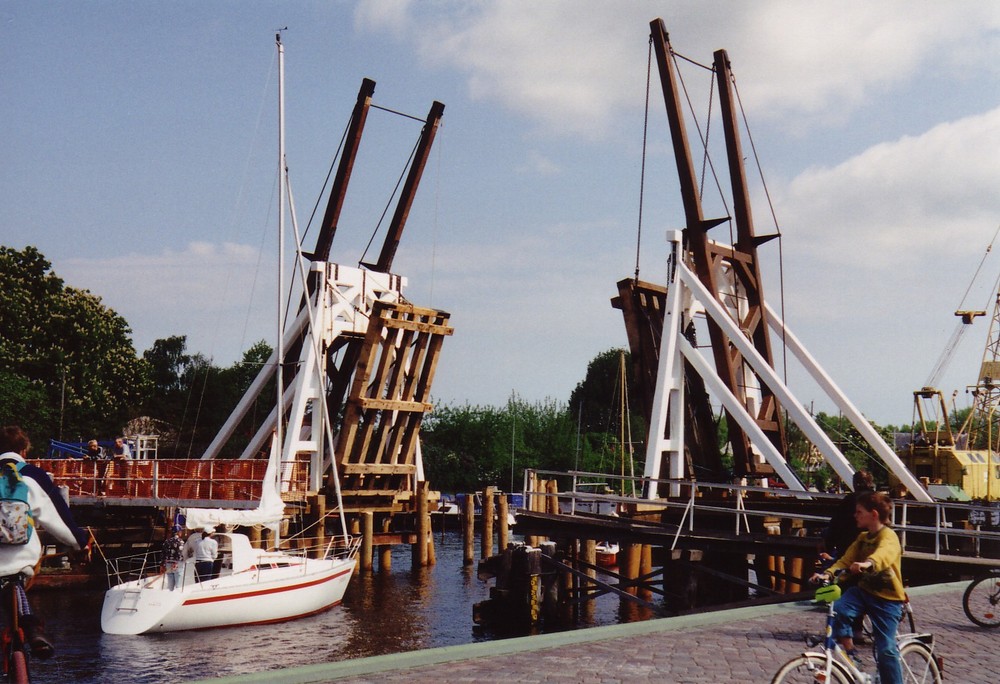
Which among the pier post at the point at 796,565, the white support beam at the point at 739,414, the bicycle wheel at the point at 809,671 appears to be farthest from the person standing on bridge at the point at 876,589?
the white support beam at the point at 739,414

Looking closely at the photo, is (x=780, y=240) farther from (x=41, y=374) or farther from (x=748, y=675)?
(x=41, y=374)

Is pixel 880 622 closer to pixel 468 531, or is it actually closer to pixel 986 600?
pixel 986 600

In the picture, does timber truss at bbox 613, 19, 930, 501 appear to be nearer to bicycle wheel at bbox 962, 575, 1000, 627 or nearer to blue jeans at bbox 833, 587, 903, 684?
bicycle wheel at bbox 962, 575, 1000, 627

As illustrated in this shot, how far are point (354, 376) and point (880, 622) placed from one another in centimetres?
2571

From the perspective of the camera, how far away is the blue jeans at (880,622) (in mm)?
6918

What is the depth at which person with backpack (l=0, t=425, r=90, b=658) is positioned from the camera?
6.49 m

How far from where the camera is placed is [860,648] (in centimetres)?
978

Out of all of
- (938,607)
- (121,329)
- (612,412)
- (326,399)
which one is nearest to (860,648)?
(938,607)

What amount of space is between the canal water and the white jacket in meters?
11.7

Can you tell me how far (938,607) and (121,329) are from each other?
54771mm

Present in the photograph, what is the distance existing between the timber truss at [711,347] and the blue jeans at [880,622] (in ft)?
47.0

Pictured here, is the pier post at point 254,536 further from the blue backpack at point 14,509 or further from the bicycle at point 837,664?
the bicycle at point 837,664

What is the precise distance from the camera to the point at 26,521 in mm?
6523

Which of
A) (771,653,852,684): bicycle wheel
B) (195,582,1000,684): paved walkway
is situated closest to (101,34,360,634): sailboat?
(195,582,1000,684): paved walkway
